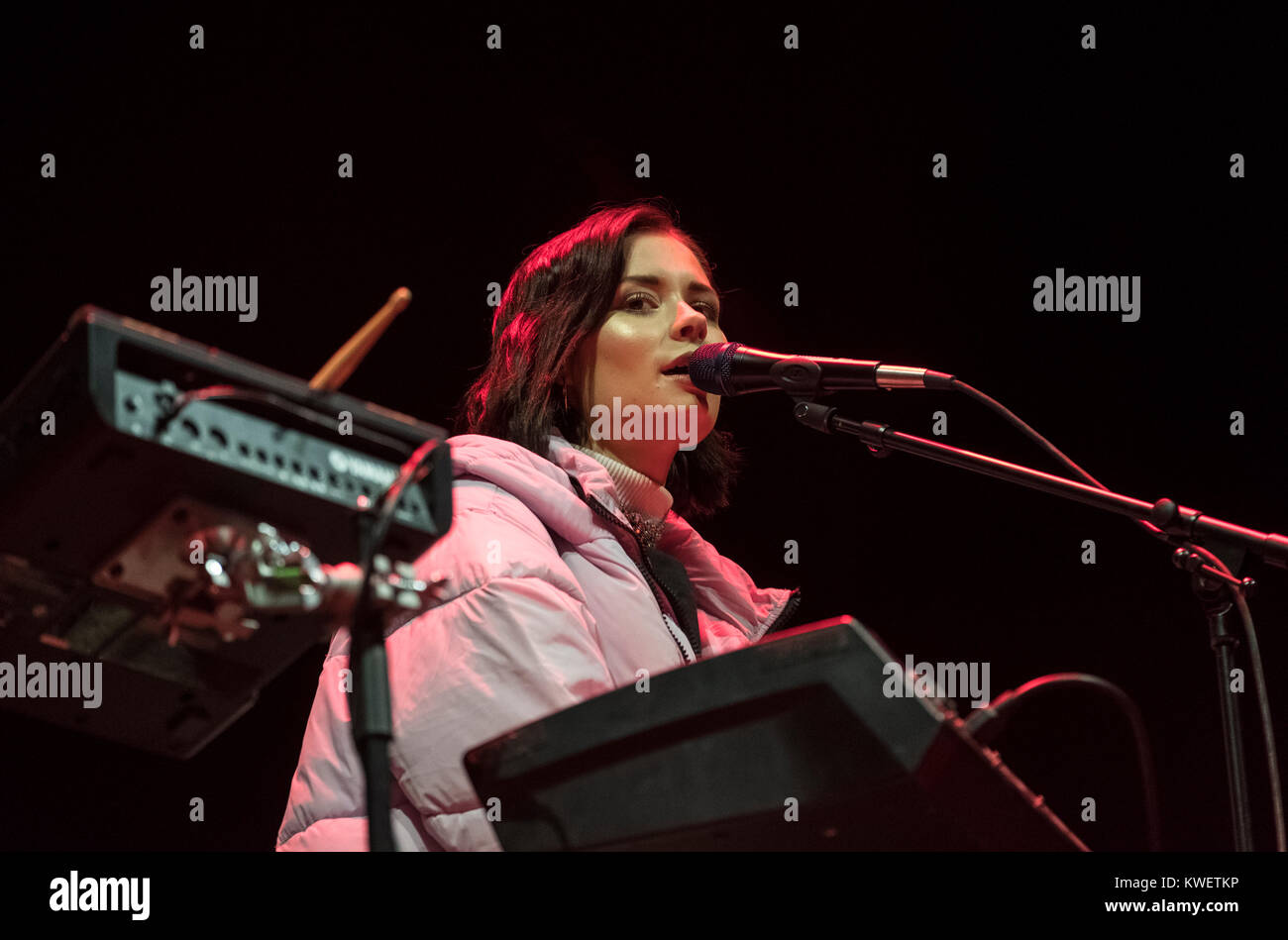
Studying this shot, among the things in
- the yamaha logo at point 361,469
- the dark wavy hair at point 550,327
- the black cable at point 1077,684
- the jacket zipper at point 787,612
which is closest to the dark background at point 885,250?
the dark wavy hair at point 550,327

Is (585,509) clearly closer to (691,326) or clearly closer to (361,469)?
(691,326)

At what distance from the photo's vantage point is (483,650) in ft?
5.11

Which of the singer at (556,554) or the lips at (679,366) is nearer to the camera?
the singer at (556,554)

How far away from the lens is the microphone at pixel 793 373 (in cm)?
184

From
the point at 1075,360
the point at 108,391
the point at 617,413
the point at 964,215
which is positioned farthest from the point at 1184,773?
the point at 108,391

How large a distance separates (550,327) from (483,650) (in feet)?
3.34

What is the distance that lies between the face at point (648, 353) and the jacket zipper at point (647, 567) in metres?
0.21

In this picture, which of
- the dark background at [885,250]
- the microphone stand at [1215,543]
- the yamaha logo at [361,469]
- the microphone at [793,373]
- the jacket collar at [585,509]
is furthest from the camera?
the dark background at [885,250]

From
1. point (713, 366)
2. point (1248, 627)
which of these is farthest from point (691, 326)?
point (1248, 627)

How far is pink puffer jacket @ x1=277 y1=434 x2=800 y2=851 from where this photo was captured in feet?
4.94

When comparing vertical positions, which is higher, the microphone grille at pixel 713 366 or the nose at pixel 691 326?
the nose at pixel 691 326

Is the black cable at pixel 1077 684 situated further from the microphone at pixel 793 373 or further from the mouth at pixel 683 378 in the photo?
the mouth at pixel 683 378

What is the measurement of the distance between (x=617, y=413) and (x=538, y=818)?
129 cm

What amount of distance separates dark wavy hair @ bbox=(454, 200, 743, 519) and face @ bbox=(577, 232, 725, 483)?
31 millimetres
